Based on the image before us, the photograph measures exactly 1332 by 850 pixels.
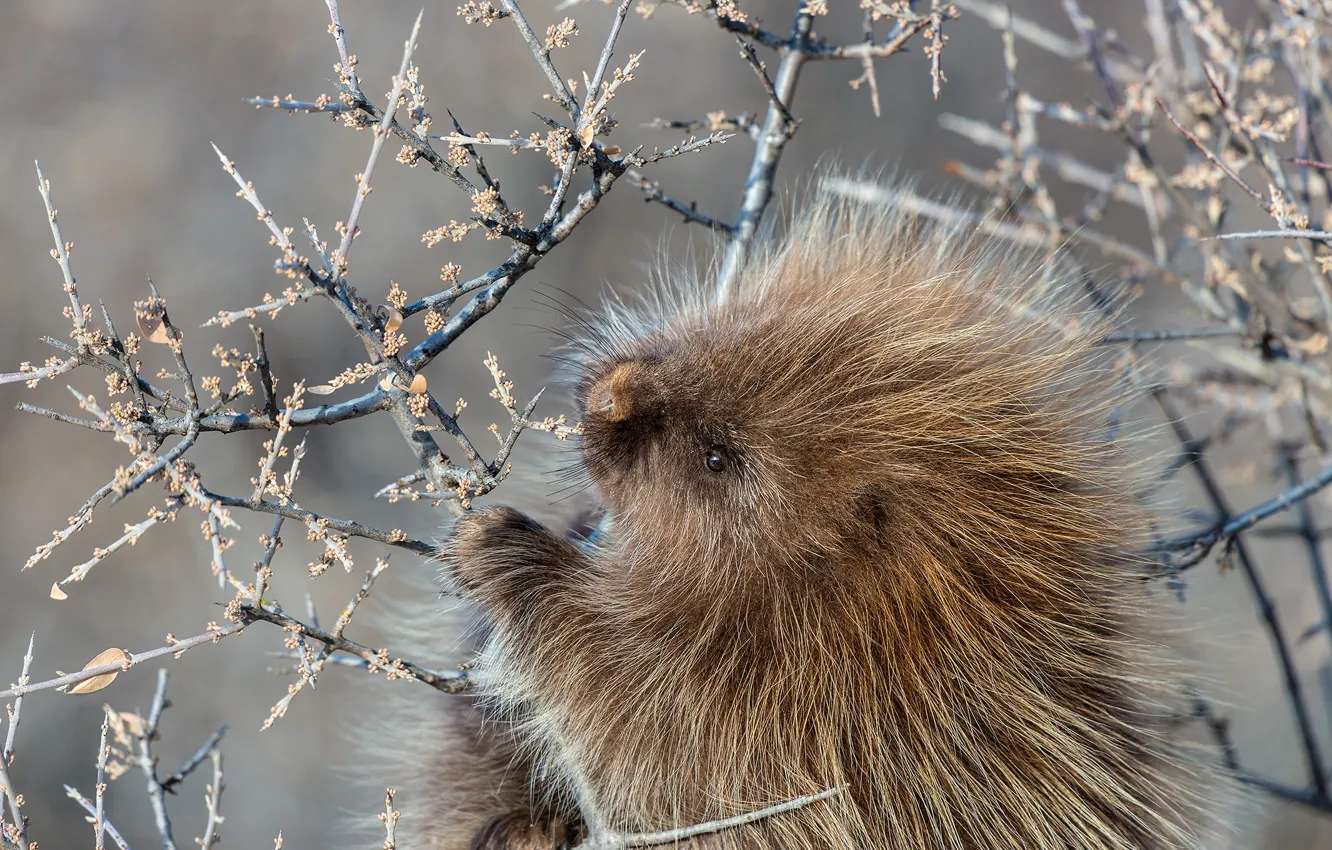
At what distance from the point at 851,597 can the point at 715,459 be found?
0.35 meters

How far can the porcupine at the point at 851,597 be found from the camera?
1.76 meters

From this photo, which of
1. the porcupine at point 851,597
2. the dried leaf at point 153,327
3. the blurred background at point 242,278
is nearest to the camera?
the dried leaf at point 153,327

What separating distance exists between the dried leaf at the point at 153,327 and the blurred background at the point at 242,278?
103 inches

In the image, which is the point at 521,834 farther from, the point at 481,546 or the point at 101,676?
the point at 101,676

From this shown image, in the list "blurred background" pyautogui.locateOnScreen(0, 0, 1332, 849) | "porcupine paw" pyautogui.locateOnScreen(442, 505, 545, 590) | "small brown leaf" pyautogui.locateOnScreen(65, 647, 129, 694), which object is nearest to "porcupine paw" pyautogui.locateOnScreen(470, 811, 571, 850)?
"porcupine paw" pyautogui.locateOnScreen(442, 505, 545, 590)

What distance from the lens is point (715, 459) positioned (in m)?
1.83

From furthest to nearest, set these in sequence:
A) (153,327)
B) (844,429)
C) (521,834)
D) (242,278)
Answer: (242,278)
(521,834)
(844,429)
(153,327)

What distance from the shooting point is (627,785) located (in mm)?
1874

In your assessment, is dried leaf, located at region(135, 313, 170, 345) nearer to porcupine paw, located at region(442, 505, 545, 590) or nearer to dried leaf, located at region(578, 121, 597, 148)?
dried leaf, located at region(578, 121, 597, 148)

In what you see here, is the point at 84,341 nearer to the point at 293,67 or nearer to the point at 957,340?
the point at 957,340

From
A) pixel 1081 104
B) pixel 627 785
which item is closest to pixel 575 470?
pixel 627 785

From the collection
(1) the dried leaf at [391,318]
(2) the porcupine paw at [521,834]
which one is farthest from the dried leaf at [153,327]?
(2) the porcupine paw at [521,834]

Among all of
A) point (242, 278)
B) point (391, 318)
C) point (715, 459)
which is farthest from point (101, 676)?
point (242, 278)

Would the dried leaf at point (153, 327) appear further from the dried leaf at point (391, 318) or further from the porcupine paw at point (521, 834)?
the porcupine paw at point (521, 834)
